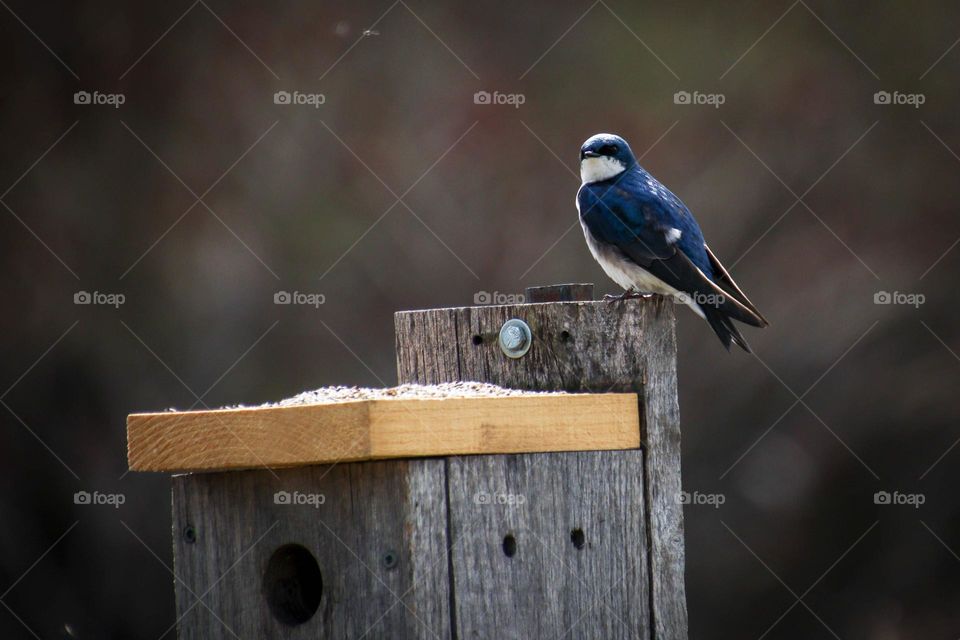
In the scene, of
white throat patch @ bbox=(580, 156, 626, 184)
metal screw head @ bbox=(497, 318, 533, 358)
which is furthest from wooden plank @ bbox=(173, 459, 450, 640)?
white throat patch @ bbox=(580, 156, 626, 184)

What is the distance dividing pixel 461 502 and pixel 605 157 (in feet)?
9.45

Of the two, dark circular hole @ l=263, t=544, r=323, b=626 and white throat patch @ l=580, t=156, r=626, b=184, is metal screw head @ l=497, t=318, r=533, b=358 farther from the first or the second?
white throat patch @ l=580, t=156, r=626, b=184

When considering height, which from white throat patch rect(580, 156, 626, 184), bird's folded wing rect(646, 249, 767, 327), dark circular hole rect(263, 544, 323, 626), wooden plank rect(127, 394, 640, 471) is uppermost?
white throat patch rect(580, 156, 626, 184)

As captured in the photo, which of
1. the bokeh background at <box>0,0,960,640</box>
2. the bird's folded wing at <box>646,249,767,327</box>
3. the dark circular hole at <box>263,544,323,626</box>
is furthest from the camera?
the bokeh background at <box>0,0,960,640</box>

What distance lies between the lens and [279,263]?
31.9 ft

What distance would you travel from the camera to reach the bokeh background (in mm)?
9180

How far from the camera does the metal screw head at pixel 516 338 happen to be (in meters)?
3.64

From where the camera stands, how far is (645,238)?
17.2ft

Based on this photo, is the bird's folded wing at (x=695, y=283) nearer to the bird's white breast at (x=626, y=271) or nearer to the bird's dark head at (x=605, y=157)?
the bird's white breast at (x=626, y=271)

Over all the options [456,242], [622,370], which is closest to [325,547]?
[622,370]

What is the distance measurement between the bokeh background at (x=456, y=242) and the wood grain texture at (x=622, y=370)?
18.3 feet

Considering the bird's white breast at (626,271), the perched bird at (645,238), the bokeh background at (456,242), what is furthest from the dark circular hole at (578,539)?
the bokeh background at (456,242)

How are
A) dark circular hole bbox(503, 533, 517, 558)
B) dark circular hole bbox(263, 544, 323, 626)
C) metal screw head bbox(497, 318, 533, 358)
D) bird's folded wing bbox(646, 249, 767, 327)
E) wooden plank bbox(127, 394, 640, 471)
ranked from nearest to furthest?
wooden plank bbox(127, 394, 640, 471) < dark circular hole bbox(503, 533, 517, 558) < dark circular hole bbox(263, 544, 323, 626) < metal screw head bbox(497, 318, 533, 358) < bird's folded wing bbox(646, 249, 767, 327)

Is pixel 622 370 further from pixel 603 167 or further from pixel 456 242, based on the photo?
pixel 456 242
